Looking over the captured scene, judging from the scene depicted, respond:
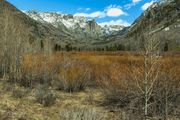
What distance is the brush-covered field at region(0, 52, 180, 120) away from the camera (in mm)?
9492

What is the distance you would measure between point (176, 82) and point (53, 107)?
429 centimetres

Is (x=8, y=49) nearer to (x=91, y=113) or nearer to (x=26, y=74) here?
(x=26, y=74)

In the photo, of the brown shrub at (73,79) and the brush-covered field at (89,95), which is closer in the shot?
the brush-covered field at (89,95)

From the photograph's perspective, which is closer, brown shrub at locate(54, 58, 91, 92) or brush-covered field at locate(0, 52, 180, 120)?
brush-covered field at locate(0, 52, 180, 120)

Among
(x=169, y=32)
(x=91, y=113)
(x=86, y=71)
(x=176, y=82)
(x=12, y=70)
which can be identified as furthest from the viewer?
(x=169, y=32)

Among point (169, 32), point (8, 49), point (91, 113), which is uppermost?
point (169, 32)

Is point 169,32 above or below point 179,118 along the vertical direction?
above

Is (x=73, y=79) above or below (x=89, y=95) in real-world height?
above

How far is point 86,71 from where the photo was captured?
15.9 meters

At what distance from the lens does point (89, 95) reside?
1413 cm

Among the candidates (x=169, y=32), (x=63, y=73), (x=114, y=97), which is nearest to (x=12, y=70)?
(x=63, y=73)

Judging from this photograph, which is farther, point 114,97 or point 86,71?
point 86,71

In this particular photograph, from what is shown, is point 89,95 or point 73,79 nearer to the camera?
point 89,95

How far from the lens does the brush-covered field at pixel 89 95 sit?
949cm
